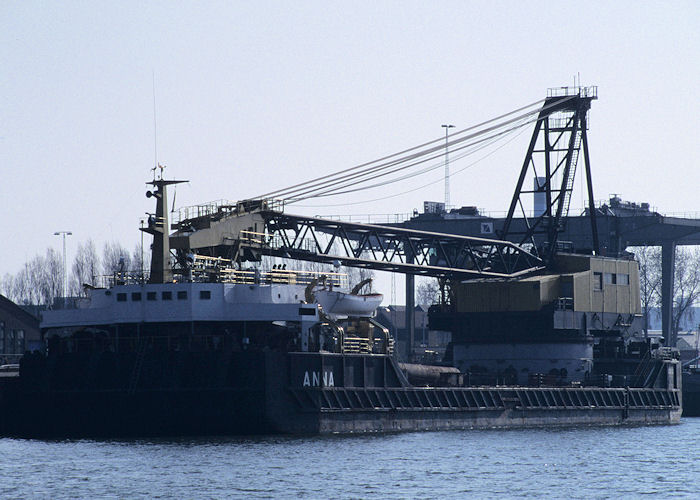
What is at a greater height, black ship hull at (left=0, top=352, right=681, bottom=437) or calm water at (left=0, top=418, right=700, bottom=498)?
black ship hull at (left=0, top=352, right=681, bottom=437)

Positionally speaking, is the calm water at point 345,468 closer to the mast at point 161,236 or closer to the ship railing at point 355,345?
the ship railing at point 355,345

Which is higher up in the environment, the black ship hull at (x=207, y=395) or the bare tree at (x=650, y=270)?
the bare tree at (x=650, y=270)

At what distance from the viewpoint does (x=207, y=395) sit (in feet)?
184

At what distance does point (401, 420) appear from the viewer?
6347 cm

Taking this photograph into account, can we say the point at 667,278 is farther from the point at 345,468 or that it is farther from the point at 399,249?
the point at 345,468

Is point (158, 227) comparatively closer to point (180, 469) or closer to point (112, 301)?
point (112, 301)

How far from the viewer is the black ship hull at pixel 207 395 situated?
56188 millimetres

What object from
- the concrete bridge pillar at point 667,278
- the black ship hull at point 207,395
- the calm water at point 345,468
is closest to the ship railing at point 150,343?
the black ship hull at point 207,395

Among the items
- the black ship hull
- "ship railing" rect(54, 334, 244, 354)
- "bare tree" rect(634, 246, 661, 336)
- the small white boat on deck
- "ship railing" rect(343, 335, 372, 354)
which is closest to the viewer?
the black ship hull

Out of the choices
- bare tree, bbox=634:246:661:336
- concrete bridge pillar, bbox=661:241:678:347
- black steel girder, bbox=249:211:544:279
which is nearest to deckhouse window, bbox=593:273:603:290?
black steel girder, bbox=249:211:544:279

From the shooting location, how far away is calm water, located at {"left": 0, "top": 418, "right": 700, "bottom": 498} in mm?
42969

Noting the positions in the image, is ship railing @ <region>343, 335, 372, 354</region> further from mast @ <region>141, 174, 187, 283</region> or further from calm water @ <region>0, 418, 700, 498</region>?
mast @ <region>141, 174, 187, 283</region>

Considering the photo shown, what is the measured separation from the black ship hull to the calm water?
106cm

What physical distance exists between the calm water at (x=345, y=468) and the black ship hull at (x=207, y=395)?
1063mm
